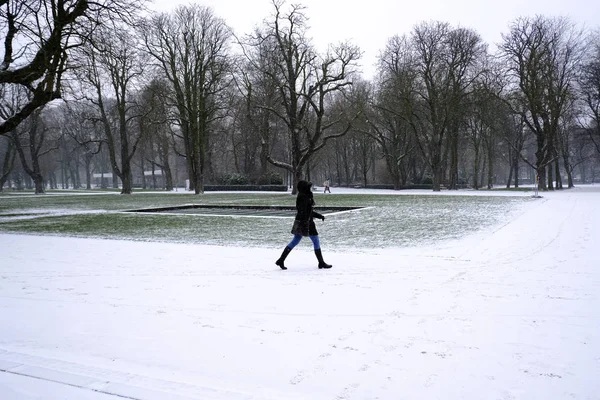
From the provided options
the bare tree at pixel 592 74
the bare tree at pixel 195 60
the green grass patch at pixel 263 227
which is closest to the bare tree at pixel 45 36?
the green grass patch at pixel 263 227

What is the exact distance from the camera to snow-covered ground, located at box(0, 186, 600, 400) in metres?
3.97

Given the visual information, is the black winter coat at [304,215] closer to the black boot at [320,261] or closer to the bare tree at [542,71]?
the black boot at [320,261]

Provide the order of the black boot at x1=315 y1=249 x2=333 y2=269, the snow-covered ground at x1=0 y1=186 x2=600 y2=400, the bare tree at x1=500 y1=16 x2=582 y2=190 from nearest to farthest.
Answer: the snow-covered ground at x1=0 y1=186 x2=600 y2=400
the black boot at x1=315 y1=249 x2=333 y2=269
the bare tree at x1=500 y1=16 x2=582 y2=190

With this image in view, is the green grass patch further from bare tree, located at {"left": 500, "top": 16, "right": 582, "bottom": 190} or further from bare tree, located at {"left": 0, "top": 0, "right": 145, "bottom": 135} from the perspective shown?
bare tree, located at {"left": 500, "top": 16, "right": 582, "bottom": 190}

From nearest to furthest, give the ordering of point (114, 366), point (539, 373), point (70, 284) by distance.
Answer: point (539, 373)
point (114, 366)
point (70, 284)

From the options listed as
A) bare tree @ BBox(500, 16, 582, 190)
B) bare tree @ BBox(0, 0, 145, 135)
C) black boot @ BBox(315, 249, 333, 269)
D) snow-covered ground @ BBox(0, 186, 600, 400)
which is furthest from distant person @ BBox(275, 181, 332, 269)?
bare tree @ BBox(500, 16, 582, 190)

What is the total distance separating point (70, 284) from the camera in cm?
770

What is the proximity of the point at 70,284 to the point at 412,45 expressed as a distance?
140ft

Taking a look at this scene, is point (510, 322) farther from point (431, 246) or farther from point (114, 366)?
point (431, 246)

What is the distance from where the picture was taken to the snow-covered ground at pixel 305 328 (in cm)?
397

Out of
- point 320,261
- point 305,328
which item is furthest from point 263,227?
point 305,328

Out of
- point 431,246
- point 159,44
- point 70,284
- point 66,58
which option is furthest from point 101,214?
point 159,44

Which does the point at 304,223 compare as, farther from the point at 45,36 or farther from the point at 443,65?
the point at 443,65

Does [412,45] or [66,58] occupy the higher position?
[412,45]
